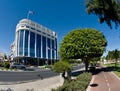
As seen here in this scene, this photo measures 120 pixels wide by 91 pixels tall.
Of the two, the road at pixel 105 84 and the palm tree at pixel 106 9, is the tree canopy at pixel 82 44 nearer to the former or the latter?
the palm tree at pixel 106 9

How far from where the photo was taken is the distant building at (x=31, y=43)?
121 m

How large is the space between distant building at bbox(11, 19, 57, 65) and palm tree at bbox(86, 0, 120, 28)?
247 ft

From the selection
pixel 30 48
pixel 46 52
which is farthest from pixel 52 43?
pixel 30 48

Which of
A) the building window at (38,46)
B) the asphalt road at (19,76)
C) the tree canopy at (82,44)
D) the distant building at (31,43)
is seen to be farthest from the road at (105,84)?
the building window at (38,46)

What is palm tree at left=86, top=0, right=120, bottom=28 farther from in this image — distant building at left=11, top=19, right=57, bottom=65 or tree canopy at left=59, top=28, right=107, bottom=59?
distant building at left=11, top=19, right=57, bottom=65

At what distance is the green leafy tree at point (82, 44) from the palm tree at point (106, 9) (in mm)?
3530

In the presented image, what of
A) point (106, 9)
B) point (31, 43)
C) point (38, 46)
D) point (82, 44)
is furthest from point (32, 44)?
point (106, 9)

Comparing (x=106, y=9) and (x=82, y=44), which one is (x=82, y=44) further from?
(x=106, y=9)

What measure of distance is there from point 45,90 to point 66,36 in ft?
84.4

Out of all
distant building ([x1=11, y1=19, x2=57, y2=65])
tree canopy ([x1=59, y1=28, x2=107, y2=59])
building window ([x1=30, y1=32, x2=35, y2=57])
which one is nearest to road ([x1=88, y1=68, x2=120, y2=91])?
tree canopy ([x1=59, y1=28, x2=107, y2=59])

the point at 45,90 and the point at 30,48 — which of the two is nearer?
the point at 45,90

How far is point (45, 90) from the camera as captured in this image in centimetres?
2145

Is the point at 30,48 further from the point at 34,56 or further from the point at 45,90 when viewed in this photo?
the point at 45,90

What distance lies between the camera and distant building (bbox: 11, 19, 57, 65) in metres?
121
